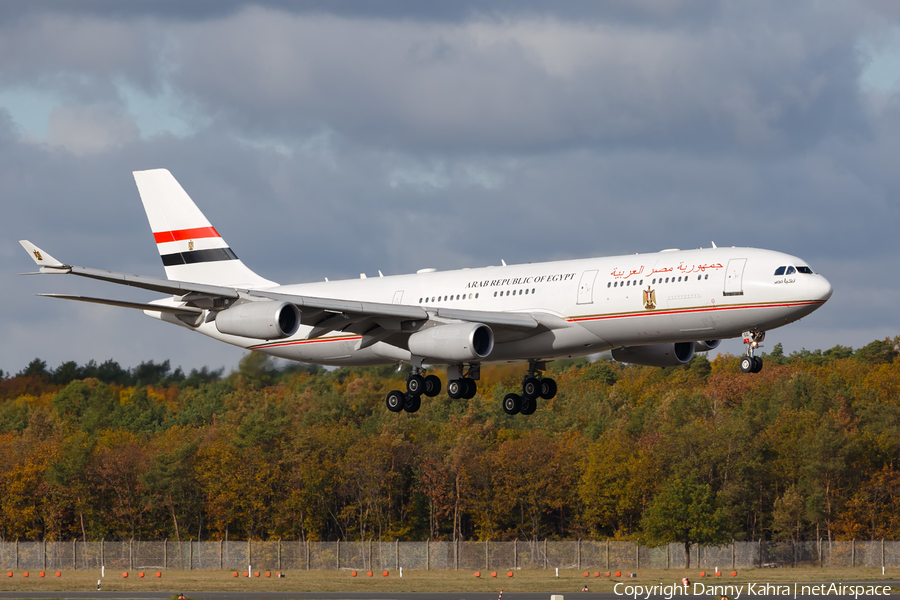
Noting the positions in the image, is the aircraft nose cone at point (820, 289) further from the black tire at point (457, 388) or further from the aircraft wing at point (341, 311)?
the black tire at point (457, 388)

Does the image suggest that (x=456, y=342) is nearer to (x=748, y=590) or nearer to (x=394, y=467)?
(x=748, y=590)

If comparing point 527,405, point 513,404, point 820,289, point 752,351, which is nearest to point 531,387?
point 527,405

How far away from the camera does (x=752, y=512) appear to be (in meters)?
123

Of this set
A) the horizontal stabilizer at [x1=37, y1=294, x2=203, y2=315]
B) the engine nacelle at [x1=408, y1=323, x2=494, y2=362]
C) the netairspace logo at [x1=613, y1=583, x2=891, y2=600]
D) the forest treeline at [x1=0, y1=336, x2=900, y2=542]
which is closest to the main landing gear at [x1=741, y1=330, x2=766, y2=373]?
the engine nacelle at [x1=408, y1=323, x2=494, y2=362]

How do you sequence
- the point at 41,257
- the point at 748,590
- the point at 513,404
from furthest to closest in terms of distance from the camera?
the point at 748,590, the point at 513,404, the point at 41,257

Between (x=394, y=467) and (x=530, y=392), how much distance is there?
234 ft

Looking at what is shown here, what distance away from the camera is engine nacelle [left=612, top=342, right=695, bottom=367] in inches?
2253

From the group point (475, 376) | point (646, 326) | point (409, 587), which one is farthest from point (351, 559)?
point (646, 326)

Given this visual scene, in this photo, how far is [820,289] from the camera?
4725 cm

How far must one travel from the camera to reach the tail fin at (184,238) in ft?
221

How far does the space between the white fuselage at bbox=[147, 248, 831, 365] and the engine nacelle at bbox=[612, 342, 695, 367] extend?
4.73 metres

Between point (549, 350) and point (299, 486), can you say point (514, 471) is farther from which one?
point (549, 350)

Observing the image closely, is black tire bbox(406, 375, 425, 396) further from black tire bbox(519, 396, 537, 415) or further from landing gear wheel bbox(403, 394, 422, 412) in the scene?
black tire bbox(519, 396, 537, 415)

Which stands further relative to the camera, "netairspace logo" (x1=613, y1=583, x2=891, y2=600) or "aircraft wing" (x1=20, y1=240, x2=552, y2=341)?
"netairspace logo" (x1=613, y1=583, x2=891, y2=600)
